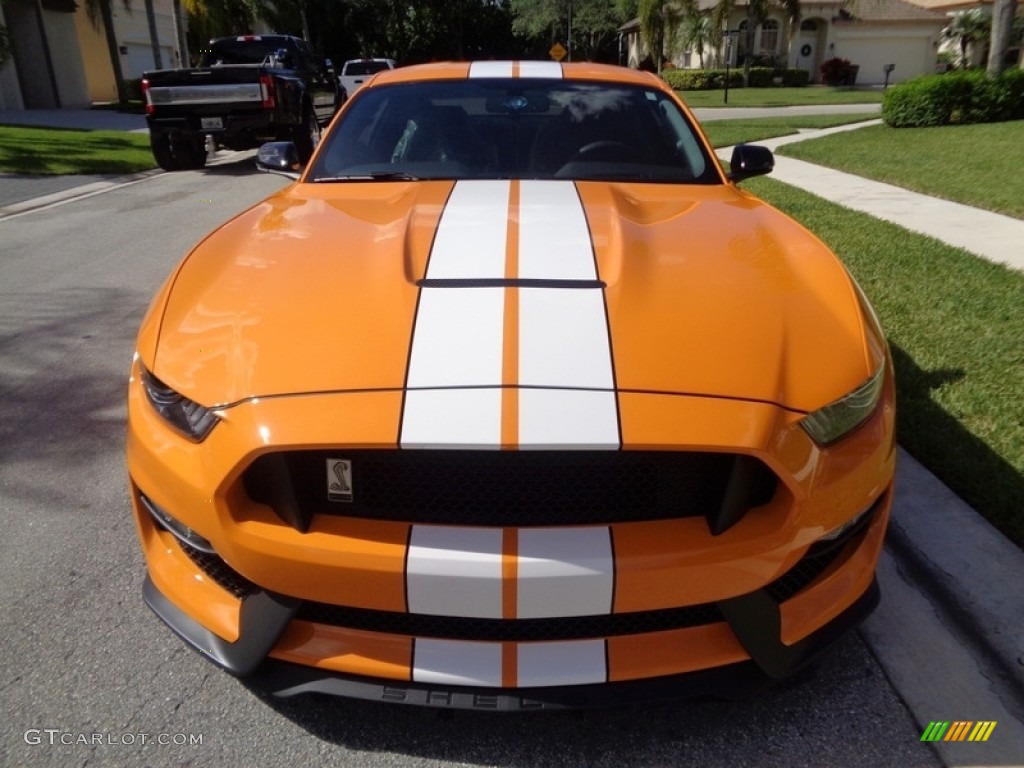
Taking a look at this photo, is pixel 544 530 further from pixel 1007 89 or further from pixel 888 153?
pixel 1007 89

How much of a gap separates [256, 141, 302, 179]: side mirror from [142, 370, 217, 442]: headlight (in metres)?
1.87

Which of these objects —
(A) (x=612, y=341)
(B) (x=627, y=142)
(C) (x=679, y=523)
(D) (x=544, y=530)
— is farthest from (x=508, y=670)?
(B) (x=627, y=142)

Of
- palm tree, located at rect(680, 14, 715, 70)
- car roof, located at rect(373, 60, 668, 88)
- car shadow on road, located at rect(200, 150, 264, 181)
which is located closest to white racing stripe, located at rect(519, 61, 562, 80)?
car roof, located at rect(373, 60, 668, 88)

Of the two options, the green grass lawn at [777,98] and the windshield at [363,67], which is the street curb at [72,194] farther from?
the green grass lawn at [777,98]

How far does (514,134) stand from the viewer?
326 cm

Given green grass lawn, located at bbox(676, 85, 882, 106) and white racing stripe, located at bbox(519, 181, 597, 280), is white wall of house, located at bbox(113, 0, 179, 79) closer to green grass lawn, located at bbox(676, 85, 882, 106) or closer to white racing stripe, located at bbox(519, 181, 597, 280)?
green grass lawn, located at bbox(676, 85, 882, 106)

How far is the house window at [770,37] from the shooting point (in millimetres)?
41678

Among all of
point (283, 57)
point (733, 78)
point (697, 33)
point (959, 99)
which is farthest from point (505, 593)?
point (733, 78)

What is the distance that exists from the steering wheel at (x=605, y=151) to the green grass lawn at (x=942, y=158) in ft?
19.0

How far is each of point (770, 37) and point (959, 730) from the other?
4630cm

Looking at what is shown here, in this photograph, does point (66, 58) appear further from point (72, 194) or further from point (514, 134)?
point (514, 134)

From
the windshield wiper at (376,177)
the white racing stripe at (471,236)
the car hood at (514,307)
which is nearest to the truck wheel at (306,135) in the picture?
the windshield wiper at (376,177)

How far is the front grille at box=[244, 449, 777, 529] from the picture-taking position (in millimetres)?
1675

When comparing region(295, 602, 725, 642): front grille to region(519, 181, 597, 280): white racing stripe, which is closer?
region(295, 602, 725, 642): front grille
